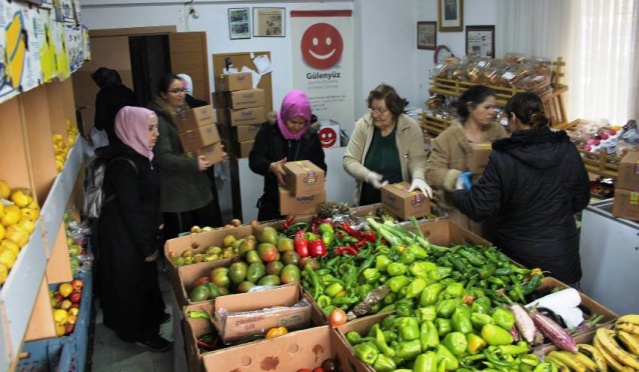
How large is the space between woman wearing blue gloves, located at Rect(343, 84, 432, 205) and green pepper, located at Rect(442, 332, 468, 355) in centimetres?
165

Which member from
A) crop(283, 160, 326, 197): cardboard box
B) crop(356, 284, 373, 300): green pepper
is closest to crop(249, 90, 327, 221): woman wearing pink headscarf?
crop(283, 160, 326, 197): cardboard box

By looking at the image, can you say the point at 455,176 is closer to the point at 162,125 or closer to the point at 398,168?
the point at 398,168

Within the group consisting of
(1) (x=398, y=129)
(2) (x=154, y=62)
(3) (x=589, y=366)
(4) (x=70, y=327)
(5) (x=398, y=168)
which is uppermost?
(2) (x=154, y=62)

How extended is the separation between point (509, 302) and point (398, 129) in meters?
1.65

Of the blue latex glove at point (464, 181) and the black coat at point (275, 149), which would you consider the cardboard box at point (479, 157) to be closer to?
the blue latex glove at point (464, 181)

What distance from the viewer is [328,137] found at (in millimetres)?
5855

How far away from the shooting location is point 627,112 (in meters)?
3.87

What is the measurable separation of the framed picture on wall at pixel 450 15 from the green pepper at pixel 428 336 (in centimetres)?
416

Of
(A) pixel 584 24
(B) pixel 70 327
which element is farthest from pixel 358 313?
(A) pixel 584 24

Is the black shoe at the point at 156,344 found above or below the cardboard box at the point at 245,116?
below

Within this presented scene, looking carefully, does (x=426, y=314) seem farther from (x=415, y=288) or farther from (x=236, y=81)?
(x=236, y=81)

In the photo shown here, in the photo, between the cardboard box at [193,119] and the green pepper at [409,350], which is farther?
the cardboard box at [193,119]

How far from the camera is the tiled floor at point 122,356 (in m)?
3.44

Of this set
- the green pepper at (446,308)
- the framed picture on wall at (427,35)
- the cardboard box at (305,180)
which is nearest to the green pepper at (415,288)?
the green pepper at (446,308)
